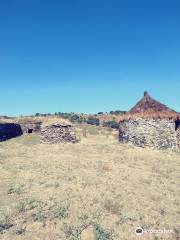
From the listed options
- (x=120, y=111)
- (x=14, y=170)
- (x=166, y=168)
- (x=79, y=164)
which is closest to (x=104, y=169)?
(x=79, y=164)

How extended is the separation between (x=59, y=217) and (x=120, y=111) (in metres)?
74.8

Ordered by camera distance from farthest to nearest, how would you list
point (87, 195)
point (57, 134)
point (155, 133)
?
point (57, 134) → point (155, 133) → point (87, 195)

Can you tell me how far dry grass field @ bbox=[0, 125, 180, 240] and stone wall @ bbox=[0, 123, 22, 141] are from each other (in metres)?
10.4

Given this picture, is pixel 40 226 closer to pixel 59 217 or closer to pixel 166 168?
pixel 59 217

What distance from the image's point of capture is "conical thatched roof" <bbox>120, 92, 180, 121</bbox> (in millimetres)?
32500

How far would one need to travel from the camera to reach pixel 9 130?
39.1 metres

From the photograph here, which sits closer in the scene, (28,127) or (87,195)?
(87,195)

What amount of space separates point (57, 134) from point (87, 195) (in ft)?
61.9

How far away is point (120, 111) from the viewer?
88188mm

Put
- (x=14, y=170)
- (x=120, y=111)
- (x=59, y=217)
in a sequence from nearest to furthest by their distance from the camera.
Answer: (x=59, y=217), (x=14, y=170), (x=120, y=111)

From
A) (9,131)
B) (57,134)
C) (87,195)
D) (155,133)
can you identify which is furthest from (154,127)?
(9,131)

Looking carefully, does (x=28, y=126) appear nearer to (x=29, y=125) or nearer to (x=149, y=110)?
(x=29, y=125)

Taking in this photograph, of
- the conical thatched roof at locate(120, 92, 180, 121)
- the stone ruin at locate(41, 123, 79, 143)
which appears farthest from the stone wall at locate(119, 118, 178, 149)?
the stone ruin at locate(41, 123, 79, 143)

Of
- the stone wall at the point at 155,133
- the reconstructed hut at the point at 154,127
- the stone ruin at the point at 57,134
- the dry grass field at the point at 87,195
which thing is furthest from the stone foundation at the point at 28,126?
the stone wall at the point at 155,133
